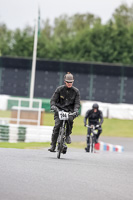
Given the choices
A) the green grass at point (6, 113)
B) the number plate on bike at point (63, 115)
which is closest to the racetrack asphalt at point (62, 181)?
the number plate on bike at point (63, 115)

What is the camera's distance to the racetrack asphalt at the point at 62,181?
7.34 metres

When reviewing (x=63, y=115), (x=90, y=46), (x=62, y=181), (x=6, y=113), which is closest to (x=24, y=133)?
(x=6, y=113)

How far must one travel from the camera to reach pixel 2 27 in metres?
144

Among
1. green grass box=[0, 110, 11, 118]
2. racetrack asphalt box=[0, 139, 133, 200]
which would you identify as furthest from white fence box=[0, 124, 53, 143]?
racetrack asphalt box=[0, 139, 133, 200]

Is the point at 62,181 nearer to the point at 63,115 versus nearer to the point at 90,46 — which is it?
the point at 63,115

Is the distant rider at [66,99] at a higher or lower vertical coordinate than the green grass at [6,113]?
higher

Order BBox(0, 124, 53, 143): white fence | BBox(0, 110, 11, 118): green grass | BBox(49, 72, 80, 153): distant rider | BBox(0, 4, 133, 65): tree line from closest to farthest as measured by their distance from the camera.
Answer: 1. BBox(49, 72, 80, 153): distant rider
2. BBox(0, 124, 53, 143): white fence
3. BBox(0, 110, 11, 118): green grass
4. BBox(0, 4, 133, 65): tree line

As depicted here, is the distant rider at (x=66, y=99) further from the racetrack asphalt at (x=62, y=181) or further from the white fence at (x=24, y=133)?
the white fence at (x=24, y=133)

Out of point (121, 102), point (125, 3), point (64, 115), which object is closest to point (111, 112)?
point (121, 102)

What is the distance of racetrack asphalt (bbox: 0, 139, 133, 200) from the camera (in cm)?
734

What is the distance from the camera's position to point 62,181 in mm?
8508

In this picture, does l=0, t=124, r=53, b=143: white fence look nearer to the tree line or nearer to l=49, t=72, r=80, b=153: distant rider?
l=49, t=72, r=80, b=153: distant rider

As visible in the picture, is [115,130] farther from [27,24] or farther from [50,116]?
[27,24]

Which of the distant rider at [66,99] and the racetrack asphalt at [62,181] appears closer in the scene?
the racetrack asphalt at [62,181]
